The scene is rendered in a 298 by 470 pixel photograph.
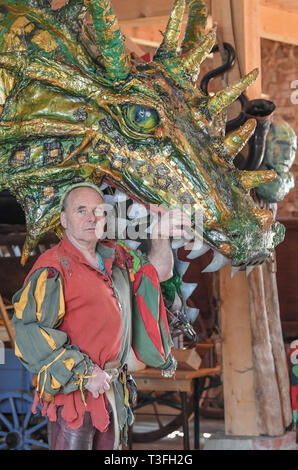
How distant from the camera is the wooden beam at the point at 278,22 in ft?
14.5

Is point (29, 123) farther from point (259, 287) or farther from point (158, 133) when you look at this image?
point (259, 287)

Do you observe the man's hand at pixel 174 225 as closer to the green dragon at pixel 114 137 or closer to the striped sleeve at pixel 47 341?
the green dragon at pixel 114 137

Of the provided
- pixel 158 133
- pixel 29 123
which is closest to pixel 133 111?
pixel 158 133

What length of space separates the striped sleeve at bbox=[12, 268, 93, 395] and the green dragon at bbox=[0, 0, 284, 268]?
0.29m

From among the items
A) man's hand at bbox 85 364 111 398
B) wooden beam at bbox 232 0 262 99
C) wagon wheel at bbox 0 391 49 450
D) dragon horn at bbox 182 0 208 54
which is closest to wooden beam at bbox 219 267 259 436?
wooden beam at bbox 232 0 262 99

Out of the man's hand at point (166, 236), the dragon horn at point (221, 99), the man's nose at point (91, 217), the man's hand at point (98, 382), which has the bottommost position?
the man's hand at point (98, 382)

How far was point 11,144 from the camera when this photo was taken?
2197mm

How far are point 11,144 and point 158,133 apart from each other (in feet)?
1.57

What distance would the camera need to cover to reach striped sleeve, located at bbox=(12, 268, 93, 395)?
1889mm

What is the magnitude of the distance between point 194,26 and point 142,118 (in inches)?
27.1

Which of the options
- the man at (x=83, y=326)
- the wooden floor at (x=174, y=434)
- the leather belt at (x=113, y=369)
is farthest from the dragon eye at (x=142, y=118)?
the wooden floor at (x=174, y=434)

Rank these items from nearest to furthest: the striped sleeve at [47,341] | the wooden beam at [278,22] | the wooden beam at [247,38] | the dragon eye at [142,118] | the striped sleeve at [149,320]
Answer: the striped sleeve at [47,341] < the dragon eye at [142,118] < the striped sleeve at [149,320] < the wooden beam at [247,38] < the wooden beam at [278,22]

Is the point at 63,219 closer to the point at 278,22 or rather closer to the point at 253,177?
the point at 253,177

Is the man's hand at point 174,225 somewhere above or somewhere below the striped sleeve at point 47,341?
above
